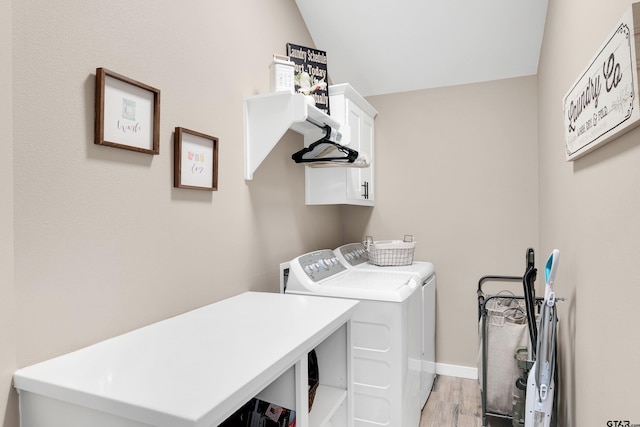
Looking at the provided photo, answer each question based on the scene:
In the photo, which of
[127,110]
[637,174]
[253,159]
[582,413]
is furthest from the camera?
[253,159]

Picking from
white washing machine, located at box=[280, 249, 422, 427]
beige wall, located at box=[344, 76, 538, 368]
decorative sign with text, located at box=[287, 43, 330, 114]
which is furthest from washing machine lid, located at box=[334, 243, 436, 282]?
decorative sign with text, located at box=[287, 43, 330, 114]

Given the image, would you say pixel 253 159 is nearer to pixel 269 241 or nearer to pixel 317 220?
pixel 269 241

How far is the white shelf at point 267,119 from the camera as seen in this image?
1.84 meters

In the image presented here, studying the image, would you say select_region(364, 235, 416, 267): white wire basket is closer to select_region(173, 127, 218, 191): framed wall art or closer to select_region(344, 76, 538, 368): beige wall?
select_region(344, 76, 538, 368): beige wall

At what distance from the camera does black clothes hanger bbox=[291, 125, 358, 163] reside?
2.25 meters

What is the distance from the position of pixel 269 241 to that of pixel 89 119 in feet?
3.84

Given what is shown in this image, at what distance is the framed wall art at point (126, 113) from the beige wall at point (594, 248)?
55.4 inches

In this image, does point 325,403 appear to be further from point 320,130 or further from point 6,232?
point 320,130

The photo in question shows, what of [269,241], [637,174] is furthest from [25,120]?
[637,174]

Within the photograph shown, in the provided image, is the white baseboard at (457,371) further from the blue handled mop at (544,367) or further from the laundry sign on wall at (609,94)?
the laundry sign on wall at (609,94)

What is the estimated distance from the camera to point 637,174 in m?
0.90

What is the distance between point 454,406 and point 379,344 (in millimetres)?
1129

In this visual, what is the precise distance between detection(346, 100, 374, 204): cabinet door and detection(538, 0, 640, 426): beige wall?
3.94 feet

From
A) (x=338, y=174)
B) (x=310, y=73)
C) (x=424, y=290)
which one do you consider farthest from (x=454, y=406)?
(x=310, y=73)
